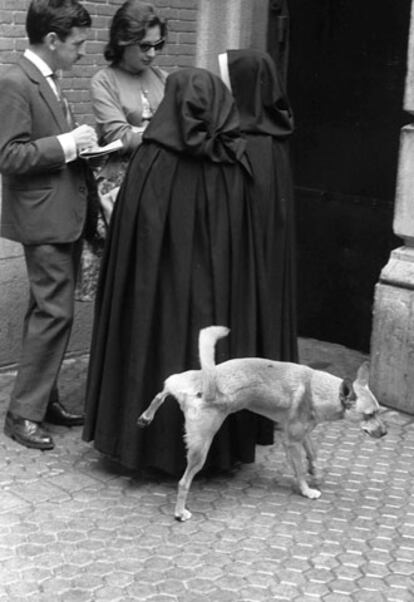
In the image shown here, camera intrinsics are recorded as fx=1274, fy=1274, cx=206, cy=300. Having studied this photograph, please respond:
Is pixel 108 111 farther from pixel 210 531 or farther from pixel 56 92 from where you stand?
pixel 210 531

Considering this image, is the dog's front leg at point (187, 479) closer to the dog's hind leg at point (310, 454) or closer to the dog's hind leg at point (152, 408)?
the dog's hind leg at point (152, 408)

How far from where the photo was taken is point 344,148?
8516 mm

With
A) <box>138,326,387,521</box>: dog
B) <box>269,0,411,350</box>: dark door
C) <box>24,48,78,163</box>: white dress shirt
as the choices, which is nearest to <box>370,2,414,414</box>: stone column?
<box>269,0,411,350</box>: dark door

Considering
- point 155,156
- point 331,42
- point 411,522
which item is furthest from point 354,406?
point 331,42

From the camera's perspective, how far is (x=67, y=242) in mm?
6270

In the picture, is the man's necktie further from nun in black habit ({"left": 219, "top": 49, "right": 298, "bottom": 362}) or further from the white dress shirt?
nun in black habit ({"left": 219, "top": 49, "right": 298, "bottom": 362})

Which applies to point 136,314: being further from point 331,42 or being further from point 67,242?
point 331,42

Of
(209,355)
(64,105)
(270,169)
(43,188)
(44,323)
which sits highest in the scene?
Answer: (64,105)

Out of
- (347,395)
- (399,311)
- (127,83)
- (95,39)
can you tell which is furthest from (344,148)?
(347,395)

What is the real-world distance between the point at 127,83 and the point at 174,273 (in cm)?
146

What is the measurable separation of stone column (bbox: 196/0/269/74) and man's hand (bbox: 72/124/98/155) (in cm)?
257

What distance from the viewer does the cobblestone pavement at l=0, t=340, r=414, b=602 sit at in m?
5.07

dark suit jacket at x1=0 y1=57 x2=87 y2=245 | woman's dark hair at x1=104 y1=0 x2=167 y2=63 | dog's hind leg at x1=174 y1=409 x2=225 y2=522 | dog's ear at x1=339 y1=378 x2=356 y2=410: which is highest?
woman's dark hair at x1=104 y1=0 x2=167 y2=63

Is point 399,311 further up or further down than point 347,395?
further down
